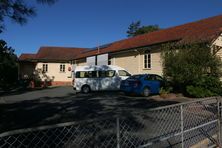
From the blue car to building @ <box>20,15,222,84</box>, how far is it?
3.24m

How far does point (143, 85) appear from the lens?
16.5m

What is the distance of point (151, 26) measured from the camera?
63688mm

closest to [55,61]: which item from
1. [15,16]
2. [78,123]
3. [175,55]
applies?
[175,55]

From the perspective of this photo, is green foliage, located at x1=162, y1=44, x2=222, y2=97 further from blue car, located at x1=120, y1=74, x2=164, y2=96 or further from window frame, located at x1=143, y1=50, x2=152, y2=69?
window frame, located at x1=143, y1=50, x2=152, y2=69

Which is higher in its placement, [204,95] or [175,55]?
[175,55]

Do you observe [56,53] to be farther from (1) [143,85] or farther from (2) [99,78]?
(1) [143,85]

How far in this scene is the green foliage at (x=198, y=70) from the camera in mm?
15234

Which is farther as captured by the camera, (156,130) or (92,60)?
(92,60)

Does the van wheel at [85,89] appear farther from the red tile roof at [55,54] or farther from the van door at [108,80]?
the red tile roof at [55,54]

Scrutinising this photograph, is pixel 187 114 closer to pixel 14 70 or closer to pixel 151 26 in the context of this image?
pixel 14 70

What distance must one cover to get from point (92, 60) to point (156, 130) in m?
25.5

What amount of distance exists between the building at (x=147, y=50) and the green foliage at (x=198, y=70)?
94 centimetres

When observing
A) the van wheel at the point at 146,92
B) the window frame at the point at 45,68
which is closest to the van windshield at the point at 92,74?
the van wheel at the point at 146,92

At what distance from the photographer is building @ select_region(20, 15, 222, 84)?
57.9 ft
